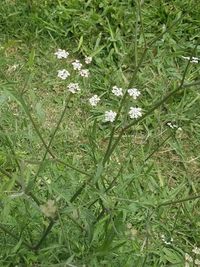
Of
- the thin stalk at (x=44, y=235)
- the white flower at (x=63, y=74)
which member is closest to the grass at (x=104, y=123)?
the thin stalk at (x=44, y=235)

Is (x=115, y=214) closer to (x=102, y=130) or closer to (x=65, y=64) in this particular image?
(x=102, y=130)

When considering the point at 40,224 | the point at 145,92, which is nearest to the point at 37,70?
the point at 145,92

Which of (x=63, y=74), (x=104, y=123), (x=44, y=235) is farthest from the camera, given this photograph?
(x=104, y=123)

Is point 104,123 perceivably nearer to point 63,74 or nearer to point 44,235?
point 44,235

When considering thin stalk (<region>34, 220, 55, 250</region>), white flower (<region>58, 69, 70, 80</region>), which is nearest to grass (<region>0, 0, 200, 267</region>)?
thin stalk (<region>34, 220, 55, 250</region>)

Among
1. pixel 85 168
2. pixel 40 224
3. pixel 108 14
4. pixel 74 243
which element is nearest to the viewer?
pixel 74 243

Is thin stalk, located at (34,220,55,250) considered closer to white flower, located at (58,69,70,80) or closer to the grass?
the grass

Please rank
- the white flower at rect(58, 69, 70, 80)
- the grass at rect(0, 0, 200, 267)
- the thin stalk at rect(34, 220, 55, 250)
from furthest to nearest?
the grass at rect(0, 0, 200, 267) < the thin stalk at rect(34, 220, 55, 250) < the white flower at rect(58, 69, 70, 80)

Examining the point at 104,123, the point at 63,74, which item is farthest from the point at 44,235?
the point at 104,123
